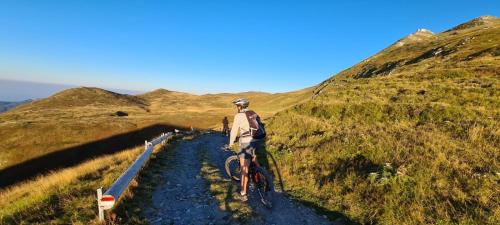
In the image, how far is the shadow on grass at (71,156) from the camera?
48.7 metres

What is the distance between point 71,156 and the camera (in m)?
56.3

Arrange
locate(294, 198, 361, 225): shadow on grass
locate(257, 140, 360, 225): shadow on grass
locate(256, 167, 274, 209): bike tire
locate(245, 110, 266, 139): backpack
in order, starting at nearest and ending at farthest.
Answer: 1. locate(294, 198, 361, 225): shadow on grass
2. locate(257, 140, 360, 225): shadow on grass
3. locate(245, 110, 266, 139): backpack
4. locate(256, 167, 274, 209): bike tire

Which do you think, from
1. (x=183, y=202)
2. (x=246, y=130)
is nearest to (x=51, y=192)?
(x=183, y=202)

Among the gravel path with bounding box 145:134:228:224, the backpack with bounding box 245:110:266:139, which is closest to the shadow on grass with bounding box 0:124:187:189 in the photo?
the gravel path with bounding box 145:134:228:224

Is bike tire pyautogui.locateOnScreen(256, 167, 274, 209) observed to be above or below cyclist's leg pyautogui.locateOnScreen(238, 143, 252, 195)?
below

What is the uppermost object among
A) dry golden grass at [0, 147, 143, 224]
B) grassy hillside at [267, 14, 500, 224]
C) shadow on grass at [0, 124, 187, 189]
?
grassy hillside at [267, 14, 500, 224]

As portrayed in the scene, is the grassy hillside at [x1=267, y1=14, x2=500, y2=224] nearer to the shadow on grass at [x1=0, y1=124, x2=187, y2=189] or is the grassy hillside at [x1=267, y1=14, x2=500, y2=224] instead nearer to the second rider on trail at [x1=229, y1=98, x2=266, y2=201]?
the second rider on trail at [x1=229, y1=98, x2=266, y2=201]

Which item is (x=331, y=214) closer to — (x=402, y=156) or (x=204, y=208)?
(x=204, y=208)

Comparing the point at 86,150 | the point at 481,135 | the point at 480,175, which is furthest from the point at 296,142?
the point at 86,150

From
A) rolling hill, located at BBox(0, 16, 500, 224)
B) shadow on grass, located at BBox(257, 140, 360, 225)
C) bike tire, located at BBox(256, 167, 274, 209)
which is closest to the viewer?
rolling hill, located at BBox(0, 16, 500, 224)

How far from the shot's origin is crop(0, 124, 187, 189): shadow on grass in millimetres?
48672

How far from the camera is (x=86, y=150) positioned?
59.0 meters

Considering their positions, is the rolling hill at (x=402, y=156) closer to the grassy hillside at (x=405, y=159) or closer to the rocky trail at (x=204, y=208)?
the grassy hillside at (x=405, y=159)

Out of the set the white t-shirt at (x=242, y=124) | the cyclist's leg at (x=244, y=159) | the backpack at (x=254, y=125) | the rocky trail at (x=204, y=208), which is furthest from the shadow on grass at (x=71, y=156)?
the backpack at (x=254, y=125)
